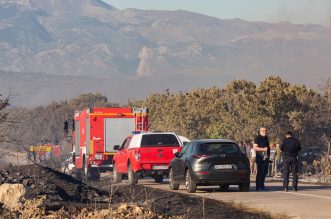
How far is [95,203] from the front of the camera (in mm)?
19859

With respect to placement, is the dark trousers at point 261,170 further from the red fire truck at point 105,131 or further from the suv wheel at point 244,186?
the red fire truck at point 105,131

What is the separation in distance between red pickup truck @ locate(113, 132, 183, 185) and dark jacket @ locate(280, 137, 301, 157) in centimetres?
609

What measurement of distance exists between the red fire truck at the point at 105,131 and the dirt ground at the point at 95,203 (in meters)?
10.3

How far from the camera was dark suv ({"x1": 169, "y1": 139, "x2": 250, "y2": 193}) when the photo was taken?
2686 centimetres

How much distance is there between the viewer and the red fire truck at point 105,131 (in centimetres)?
4016

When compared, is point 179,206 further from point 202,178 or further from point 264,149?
point 264,149

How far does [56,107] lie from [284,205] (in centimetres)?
11202

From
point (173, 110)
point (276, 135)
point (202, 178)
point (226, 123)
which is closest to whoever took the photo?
point (202, 178)

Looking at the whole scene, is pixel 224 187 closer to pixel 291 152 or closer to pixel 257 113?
pixel 291 152

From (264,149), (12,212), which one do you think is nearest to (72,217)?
(12,212)

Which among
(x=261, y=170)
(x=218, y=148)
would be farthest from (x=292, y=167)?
(x=218, y=148)

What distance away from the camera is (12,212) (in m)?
17.8

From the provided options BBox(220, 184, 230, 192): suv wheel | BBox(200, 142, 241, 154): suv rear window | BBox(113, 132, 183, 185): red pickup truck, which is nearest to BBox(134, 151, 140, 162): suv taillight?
BBox(113, 132, 183, 185): red pickup truck

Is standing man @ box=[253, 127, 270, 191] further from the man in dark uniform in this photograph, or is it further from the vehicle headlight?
the vehicle headlight
